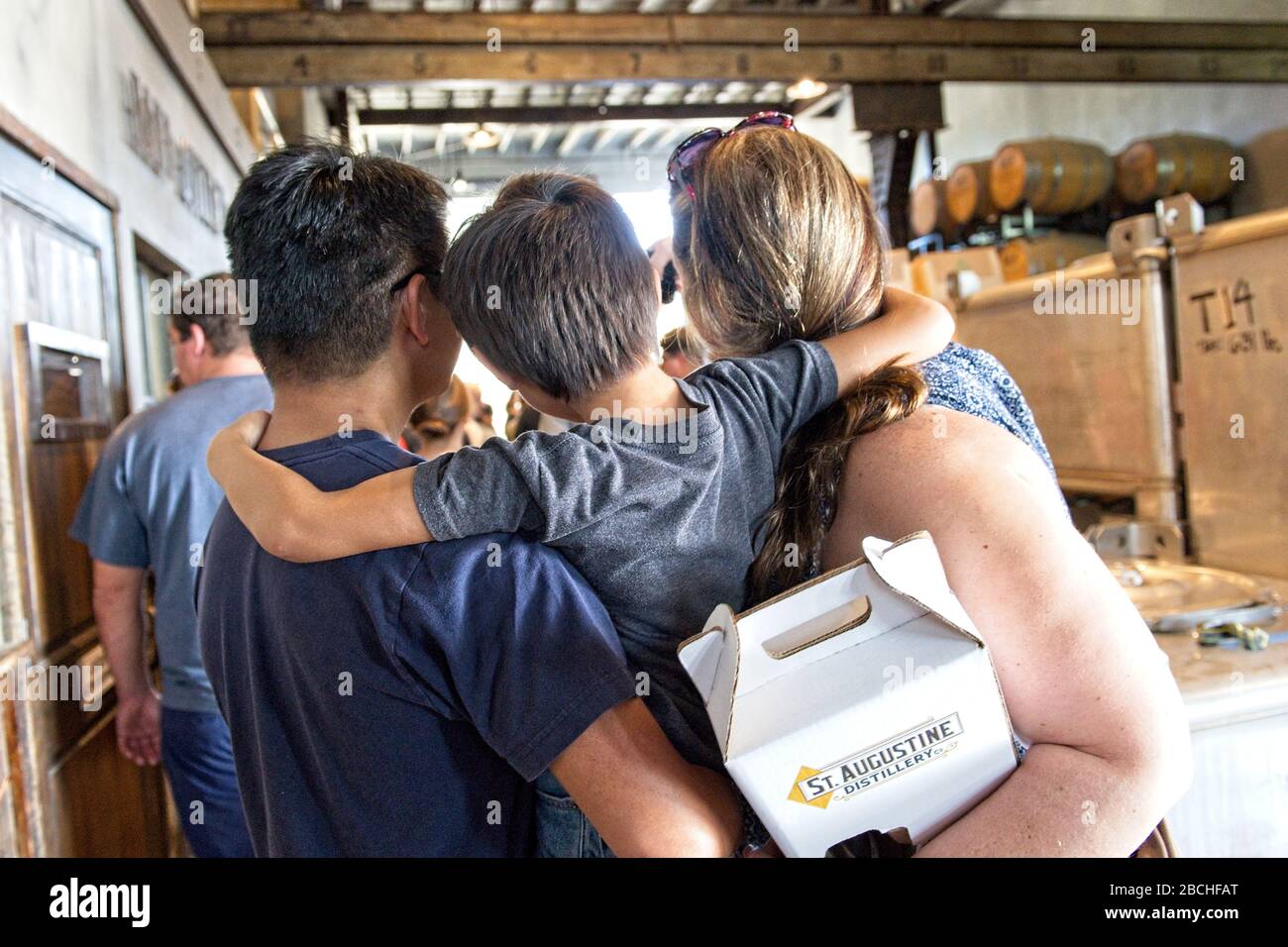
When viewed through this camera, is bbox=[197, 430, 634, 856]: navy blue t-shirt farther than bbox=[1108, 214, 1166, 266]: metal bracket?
No

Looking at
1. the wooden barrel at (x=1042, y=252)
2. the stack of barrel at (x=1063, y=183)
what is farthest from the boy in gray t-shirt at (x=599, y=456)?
the stack of barrel at (x=1063, y=183)

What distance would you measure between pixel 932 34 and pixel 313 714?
736 centimetres

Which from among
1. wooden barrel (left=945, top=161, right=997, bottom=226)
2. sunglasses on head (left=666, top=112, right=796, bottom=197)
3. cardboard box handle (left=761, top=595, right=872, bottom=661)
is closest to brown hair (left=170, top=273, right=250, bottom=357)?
sunglasses on head (left=666, top=112, right=796, bottom=197)

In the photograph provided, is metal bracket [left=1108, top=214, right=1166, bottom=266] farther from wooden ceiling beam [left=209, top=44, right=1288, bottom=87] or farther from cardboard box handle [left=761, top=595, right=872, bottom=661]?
wooden ceiling beam [left=209, top=44, right=1288, bottom=87]

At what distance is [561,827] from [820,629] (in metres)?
0.41

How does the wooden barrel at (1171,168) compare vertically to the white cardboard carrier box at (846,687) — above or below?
above

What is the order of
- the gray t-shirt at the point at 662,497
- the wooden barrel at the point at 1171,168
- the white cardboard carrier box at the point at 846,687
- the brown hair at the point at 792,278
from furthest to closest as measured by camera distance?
the wooden barrel at the point at 1171,168, the brown hair at the point at 792,278, the gray t-shirt at the point at 662,497, the white cardboard carrier box at the point at 846,687

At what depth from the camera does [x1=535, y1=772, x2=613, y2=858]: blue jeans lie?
1.17 m

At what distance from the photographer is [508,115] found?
10453 millimetres

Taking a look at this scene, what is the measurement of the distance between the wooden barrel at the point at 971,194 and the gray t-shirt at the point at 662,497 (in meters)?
7.42

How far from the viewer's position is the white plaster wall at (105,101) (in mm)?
2686

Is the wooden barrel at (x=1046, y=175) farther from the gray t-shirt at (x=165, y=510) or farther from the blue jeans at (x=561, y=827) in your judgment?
the blue jeans at (x=561, y=827)
